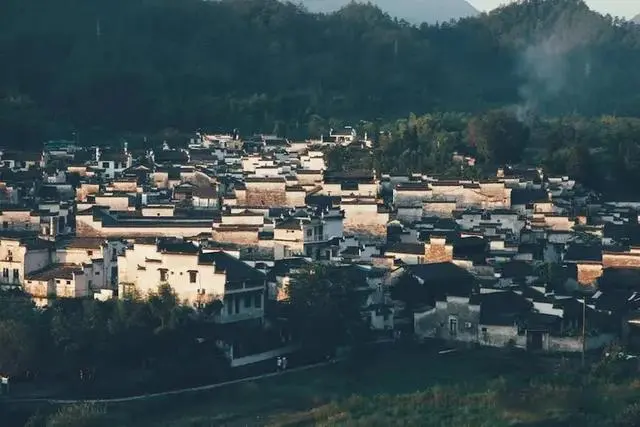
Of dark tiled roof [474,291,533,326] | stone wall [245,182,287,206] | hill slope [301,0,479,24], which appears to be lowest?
dark tiled roof [474,291,533,326]

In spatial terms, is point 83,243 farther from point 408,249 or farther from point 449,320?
point 449,320

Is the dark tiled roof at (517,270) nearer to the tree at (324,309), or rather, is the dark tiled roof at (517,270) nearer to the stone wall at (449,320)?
the stone wall at (449,320)

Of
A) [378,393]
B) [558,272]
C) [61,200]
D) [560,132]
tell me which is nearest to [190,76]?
[560,132]

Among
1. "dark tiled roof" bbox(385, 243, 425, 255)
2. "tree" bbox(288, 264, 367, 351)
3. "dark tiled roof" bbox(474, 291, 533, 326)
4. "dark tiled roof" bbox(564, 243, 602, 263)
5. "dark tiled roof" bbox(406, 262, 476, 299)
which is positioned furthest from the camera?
"dark tiled roof" bbox(385, 243, 425, 255)

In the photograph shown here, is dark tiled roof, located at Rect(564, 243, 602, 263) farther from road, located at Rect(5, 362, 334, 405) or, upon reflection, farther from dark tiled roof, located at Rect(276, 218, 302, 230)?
road, located at Rect(5, 362, 334, 405)

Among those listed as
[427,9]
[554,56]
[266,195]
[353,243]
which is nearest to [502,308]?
[353,243]

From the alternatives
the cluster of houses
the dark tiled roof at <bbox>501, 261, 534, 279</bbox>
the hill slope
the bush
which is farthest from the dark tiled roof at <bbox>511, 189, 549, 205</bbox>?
the hill slope
